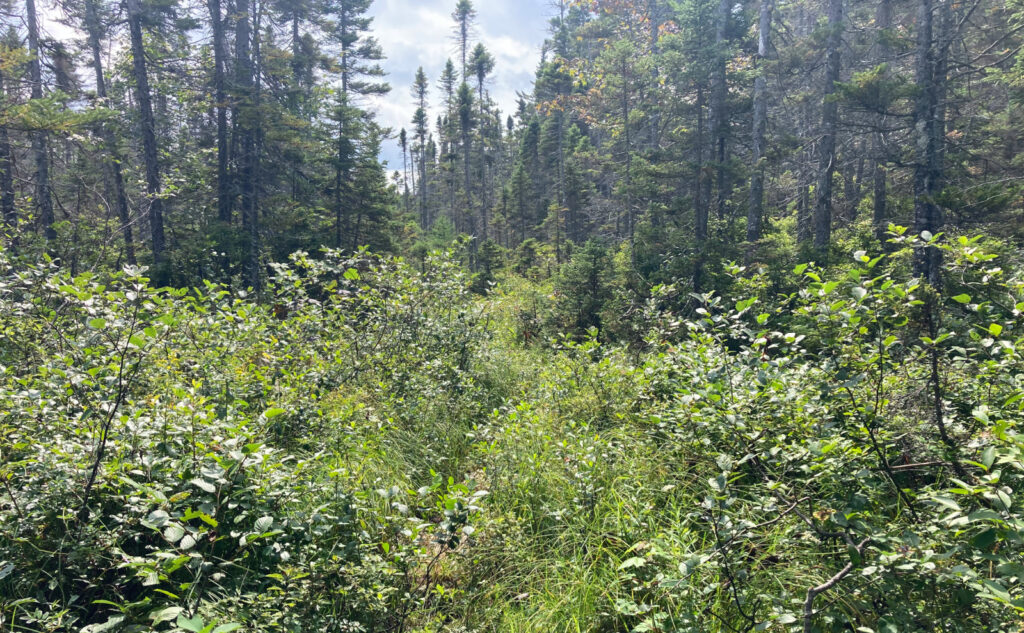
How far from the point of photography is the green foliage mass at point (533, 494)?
6.59ft

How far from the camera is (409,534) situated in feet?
7.88

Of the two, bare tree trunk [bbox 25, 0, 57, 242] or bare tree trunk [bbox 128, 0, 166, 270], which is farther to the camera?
bare tree trunk [bbox 128, 0, 166, 270]

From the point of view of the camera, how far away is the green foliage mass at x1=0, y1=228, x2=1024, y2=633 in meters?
2.01

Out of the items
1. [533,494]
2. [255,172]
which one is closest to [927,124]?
[533,494]

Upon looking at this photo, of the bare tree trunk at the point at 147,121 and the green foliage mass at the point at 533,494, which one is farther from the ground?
the bare tree trunk at the point at 147,121

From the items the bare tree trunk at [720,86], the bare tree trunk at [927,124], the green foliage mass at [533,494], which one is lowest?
the green foliage mass at [533,494]

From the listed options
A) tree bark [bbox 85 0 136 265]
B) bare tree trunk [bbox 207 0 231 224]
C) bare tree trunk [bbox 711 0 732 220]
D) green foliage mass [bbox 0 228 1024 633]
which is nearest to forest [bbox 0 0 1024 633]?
green foliage mass [bbox 0 228 1024 633]

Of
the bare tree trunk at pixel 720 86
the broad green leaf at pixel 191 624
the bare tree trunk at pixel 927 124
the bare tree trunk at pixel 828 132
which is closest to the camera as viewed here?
the broad green leaf at pixel 191 624

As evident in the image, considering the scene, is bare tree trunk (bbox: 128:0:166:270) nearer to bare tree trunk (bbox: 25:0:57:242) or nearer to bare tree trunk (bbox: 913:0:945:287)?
bare tree trunk (bbox: 25:0:57:242)

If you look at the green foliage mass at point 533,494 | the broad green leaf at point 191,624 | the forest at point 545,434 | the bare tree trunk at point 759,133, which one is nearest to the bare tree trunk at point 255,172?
the forest at point 545,434

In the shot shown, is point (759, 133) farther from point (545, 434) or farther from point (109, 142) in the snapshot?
point (109, 142)

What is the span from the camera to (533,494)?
3.84 m

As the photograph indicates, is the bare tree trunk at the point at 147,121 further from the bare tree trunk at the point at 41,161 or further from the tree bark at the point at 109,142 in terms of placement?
the bare tree trunk at the point at 41,161

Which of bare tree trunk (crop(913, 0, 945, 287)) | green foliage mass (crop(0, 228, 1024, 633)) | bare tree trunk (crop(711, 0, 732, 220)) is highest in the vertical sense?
bare tree trunk (crop(711, 0, 732, 220))
